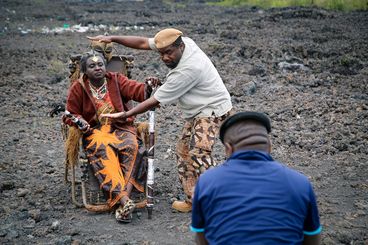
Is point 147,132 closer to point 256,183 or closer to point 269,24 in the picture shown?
point 256,183

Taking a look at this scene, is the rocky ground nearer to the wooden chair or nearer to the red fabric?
the wooden chair

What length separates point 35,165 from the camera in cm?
663

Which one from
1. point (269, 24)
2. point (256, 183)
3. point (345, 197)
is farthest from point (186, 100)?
point (269, 24)

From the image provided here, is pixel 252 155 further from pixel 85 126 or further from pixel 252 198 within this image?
pixel 85 126

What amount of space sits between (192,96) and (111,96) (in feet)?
3.23

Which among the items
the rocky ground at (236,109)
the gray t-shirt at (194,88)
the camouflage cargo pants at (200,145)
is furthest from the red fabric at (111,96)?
the rocky ground at (236,109)

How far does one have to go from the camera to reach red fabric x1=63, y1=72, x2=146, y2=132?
530 centimetres

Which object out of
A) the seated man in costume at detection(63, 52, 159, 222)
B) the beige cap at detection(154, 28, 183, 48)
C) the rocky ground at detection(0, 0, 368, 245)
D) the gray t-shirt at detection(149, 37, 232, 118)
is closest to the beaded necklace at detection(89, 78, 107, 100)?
the seated man in costume at detection(63, 52, 159, 222)

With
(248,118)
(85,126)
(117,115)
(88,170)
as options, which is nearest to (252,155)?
(248,118)

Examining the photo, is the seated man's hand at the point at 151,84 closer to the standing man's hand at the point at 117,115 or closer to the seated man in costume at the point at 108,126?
the seated man in costume at the point at 108,126

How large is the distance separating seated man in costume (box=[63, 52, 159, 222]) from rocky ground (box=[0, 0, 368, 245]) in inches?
14.1

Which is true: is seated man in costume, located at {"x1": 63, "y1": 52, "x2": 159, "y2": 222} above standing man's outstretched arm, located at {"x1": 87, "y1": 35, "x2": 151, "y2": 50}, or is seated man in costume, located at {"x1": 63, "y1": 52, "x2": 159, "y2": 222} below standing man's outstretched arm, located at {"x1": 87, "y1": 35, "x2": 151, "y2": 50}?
below

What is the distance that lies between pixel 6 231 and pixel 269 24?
15660 mm

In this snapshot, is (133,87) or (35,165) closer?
(133,87)
